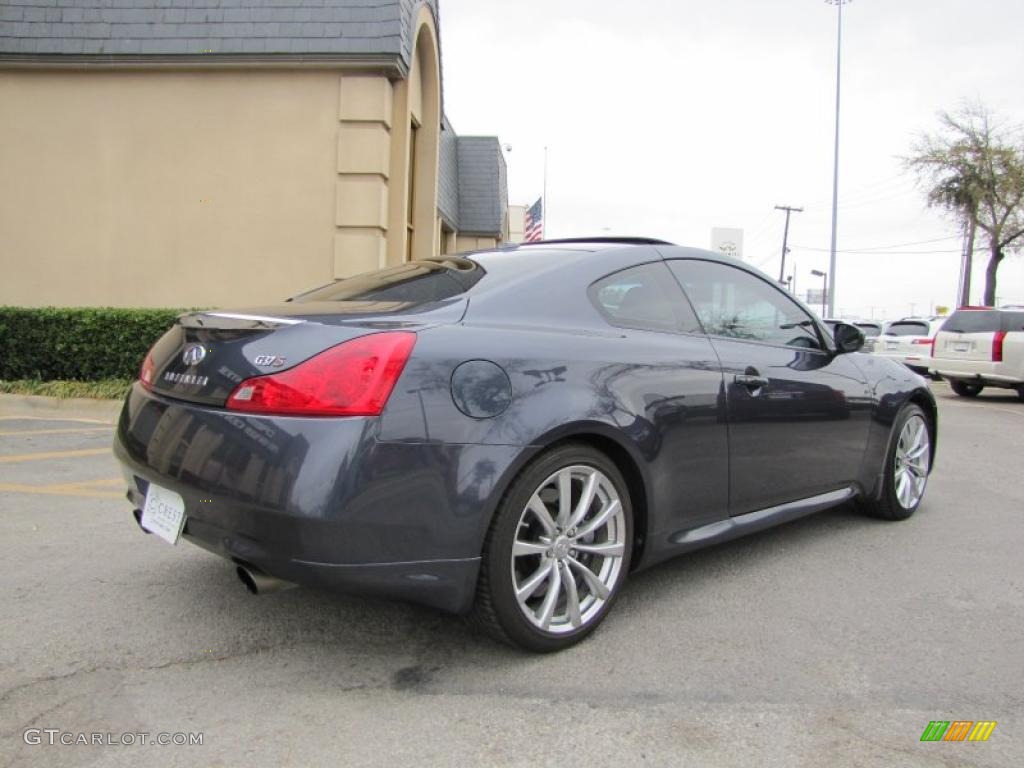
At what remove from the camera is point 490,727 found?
7.42 ft

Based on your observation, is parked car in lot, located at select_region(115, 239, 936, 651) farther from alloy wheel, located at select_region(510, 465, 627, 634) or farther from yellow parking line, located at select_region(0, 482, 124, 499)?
yellow parking line, located at select_region(0, 482, 124, 499)

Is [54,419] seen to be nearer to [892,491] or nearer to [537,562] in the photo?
[537,562]

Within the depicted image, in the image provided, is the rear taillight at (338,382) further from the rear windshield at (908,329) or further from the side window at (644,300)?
the rear windshield at (908,329)

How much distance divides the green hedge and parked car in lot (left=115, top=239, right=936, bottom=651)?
6148mm

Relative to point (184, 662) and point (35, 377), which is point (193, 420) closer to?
point (184, 662)

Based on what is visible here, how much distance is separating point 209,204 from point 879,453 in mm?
8754

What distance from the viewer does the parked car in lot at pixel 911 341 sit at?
636 inches

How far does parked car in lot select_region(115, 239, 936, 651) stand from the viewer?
2297 mm

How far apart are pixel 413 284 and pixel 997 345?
1233cm

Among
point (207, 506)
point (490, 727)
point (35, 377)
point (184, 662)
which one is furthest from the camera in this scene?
point (35, 377)

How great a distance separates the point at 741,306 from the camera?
12.3 ft

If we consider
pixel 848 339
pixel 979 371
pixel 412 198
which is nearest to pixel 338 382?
pixel 848 339

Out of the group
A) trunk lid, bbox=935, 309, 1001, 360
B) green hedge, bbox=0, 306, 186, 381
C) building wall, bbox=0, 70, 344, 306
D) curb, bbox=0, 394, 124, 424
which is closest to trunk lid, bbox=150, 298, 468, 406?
curb, bbox=0, 394, 124, 424

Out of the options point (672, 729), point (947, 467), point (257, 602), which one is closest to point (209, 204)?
point (257, 602)
